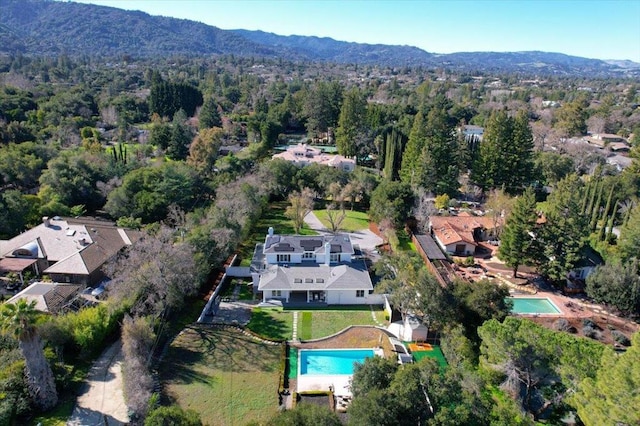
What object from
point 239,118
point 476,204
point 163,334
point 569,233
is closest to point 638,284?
point 569,233

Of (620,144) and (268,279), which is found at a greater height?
(620,144)

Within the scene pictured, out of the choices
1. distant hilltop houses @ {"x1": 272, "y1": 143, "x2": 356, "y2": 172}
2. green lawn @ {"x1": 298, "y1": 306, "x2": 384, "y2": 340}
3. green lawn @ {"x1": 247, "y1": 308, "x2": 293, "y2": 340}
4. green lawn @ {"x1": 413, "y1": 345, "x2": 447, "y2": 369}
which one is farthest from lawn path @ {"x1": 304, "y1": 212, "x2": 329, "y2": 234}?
green lawn @ {"x1": 413, "y1": 345, "x2": 447, "y2": 369}

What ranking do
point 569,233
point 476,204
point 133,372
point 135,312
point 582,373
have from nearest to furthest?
point 582,373, point 133,372, point 135,312, point 569,233, point 476,204

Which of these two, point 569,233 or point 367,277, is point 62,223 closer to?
point 367,277

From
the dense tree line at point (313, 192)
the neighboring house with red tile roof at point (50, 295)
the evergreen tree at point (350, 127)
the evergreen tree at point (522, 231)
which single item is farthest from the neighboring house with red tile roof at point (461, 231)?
the neighboring house with red tile roof at point (50, 295)

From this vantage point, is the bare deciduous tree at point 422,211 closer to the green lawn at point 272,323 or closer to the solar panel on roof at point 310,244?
the solar panel on roof at point 310,244

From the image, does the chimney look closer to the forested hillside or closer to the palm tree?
the forested hillside

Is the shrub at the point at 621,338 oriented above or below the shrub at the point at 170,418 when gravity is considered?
below
